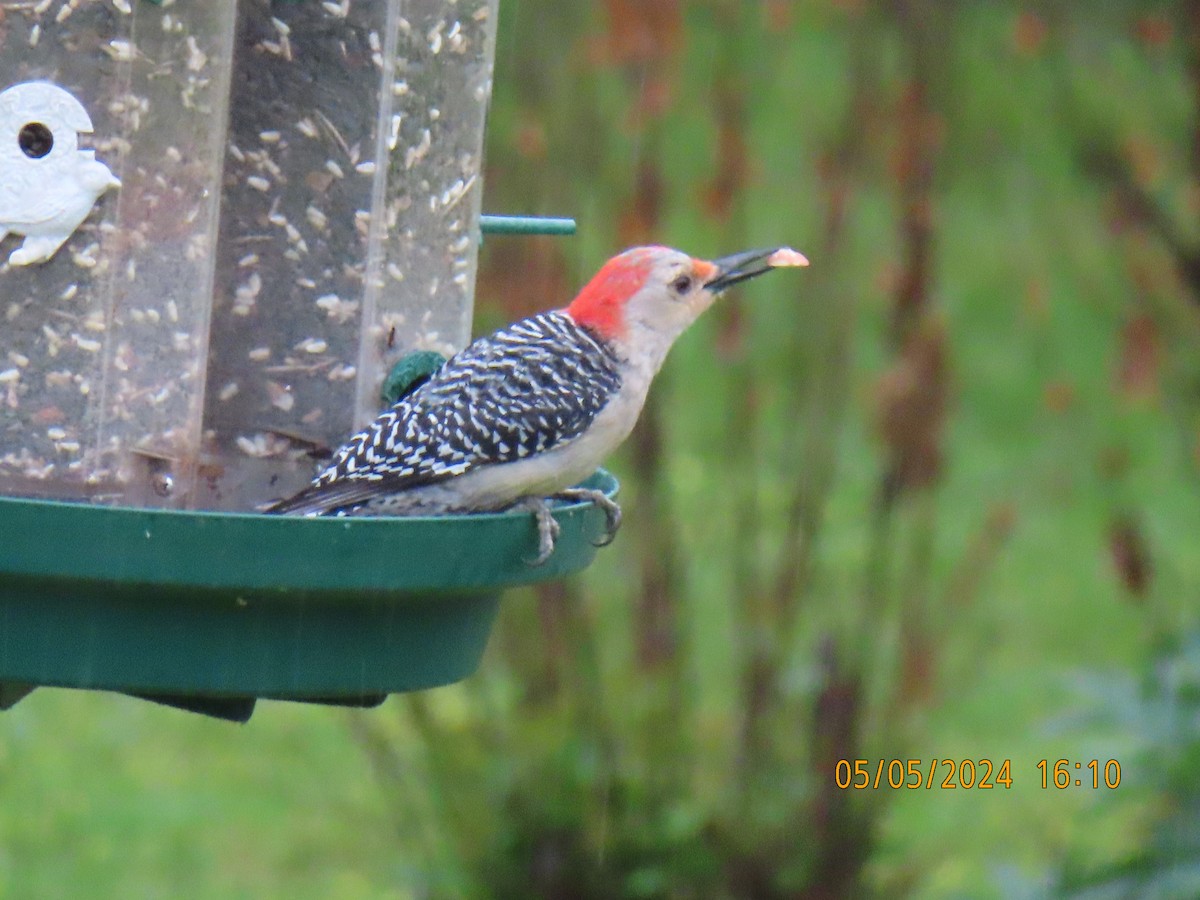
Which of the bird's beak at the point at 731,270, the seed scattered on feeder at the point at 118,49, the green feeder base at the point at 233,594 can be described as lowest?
the green feeder base at the point at 233,594

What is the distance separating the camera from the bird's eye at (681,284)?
4.41 metres

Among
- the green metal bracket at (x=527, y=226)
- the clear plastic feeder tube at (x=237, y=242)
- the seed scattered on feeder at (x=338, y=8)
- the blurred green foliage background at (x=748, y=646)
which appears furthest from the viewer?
the blurred green foliage background at (x=748, y=646)

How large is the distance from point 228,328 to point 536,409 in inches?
26.3

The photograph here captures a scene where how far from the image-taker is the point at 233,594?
9.86 feet

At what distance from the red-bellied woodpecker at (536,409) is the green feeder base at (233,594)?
256mm

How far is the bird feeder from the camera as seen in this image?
3.01 metres

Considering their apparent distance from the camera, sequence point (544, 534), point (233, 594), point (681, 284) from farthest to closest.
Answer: point (681, 284) → point (544, 534) → point (233, 594)

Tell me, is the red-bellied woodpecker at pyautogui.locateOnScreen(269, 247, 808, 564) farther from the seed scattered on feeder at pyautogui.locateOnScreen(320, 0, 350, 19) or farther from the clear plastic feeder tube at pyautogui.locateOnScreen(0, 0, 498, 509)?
the seed scattered on feeder at pyautogui.locateOnScreen(320, 0, 350, 19)

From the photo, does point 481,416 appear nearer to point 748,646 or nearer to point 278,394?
point 278,394

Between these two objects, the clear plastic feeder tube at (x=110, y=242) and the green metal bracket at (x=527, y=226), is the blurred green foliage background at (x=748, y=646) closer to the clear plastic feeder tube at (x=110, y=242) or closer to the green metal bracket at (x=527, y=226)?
the green metal bracket at (x=527, y=226)

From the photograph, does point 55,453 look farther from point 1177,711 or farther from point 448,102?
point 1177,711

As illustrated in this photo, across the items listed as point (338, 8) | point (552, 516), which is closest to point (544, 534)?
point (552, 516)
